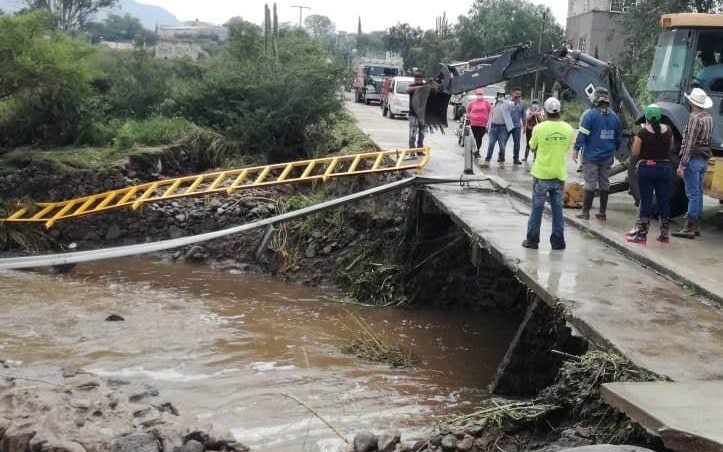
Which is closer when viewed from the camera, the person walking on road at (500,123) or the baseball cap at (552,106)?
the baseball cap at (552,106)

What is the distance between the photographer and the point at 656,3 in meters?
29.1

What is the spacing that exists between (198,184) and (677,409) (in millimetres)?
11334

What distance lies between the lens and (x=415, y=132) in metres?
15.5

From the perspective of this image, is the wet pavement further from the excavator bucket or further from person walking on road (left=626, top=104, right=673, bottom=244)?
the excavator bucket

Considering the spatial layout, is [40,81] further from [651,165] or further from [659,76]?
[651,165]

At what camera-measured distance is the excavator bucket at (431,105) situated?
13711 mm

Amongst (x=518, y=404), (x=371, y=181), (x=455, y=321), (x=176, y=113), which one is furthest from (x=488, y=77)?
(x=176, y=113)

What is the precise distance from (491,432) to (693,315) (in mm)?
2297

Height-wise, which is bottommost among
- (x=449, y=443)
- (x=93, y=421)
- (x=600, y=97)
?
(x=93, y=421)

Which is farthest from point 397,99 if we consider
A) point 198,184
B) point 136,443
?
point 136,443

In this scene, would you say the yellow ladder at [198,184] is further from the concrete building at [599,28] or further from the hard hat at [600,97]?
the concrete building at [599,28]

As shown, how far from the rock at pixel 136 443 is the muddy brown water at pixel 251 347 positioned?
132 cm

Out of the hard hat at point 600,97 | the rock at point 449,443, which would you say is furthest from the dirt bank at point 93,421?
the hard hat at point 600,97

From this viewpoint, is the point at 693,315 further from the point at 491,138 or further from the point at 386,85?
the point at 386,85
